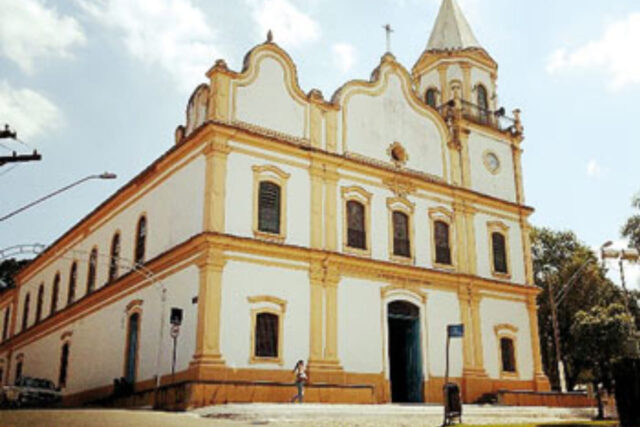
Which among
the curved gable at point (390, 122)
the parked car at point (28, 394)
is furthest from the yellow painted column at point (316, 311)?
the parked car at point (28, 394)

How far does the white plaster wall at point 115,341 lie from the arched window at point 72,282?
1353mm

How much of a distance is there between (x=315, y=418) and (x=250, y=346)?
17.6 feet

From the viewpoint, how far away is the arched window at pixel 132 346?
81.9 feet

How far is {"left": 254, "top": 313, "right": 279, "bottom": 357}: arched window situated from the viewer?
21.2m

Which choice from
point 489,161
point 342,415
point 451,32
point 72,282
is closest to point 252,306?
point 342,415

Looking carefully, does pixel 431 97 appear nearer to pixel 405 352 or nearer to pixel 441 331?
pixel 441 331

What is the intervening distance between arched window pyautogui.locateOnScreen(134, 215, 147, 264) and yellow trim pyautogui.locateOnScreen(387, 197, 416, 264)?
8964 mm

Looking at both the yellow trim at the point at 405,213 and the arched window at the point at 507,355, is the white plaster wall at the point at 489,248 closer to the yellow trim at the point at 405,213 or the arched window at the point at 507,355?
the arched window at the point at 507,355

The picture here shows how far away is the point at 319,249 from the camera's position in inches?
906

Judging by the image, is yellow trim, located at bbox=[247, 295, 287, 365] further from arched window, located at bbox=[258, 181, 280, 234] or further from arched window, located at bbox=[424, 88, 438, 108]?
arched window, located at bbox=[424, 88, 438, 108]

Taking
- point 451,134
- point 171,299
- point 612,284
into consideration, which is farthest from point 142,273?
point 612,284

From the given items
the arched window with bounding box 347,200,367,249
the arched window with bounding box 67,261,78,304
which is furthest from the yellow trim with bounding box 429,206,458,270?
the arched window with bounding box 67,261,78,304

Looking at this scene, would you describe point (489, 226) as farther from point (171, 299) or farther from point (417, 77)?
point (171, 299)

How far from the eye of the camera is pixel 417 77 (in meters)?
32.2
